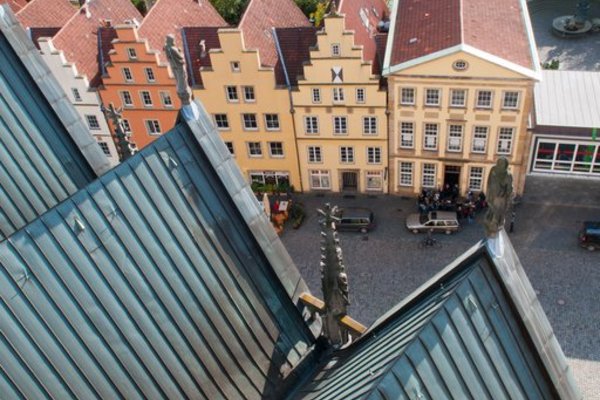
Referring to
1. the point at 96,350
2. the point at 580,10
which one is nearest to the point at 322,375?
the point at 96,350

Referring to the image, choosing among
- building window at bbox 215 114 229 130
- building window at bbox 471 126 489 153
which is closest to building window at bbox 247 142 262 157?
building window at bbox 215 114 229 130

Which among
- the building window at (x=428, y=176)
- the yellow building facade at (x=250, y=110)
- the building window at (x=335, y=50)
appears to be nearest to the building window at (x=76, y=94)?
the yellow building facade at (x=250, y=110)

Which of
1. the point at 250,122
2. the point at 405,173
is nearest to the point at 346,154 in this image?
the point at 405,173

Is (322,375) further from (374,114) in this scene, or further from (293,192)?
(293,192)

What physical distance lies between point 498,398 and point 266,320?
6204 mm

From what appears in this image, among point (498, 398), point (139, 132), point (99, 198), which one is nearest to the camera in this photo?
point (498, 398)

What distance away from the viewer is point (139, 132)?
149ft

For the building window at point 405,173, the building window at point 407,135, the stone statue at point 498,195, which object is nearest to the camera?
the stone statue at point 498,195

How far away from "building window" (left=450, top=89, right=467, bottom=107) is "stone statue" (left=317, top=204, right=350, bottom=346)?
23621 mm

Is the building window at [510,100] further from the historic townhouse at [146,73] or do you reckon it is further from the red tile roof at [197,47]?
the historic townhouse at [146,73]

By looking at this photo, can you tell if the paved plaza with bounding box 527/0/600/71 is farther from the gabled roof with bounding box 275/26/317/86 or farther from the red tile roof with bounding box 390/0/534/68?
the gabled roof with bounding box 275/26/317/86

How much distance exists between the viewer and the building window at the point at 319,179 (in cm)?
4484

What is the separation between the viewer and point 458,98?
39.0 m

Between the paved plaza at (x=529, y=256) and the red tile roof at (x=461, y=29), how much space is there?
9809 millimetres
